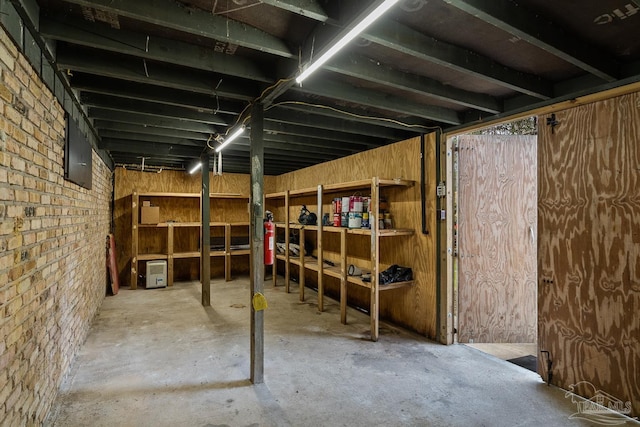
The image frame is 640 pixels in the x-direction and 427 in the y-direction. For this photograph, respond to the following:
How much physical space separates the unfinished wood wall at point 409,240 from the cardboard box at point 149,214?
3815 millimetres

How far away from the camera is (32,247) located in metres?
1.85

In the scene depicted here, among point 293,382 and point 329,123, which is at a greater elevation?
point 329,123

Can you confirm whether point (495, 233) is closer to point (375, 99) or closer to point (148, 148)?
point (375, 99)

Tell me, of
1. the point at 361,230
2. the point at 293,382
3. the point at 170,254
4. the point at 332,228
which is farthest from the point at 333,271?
the point at 170,254

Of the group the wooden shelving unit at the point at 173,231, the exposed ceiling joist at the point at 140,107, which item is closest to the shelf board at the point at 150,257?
the wooden shelving unit at the point at 173,231

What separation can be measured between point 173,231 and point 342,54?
5.51 m

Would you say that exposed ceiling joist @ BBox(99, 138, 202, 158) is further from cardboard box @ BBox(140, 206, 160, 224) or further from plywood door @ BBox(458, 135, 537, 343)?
plywood door @ BBox(458, 135, 537, 343)

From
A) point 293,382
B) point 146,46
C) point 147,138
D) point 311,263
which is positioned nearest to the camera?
point 146,46

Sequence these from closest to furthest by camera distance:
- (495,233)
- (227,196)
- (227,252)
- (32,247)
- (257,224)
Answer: (32,247), (257,224), (495,233), (227,252), (227,196)

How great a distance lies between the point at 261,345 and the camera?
104 inches

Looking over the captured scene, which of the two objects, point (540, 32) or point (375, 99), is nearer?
point (540, 32)

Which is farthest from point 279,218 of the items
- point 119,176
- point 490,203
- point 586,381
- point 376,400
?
point 586,381

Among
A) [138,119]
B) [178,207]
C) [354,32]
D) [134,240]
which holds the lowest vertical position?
[134,240]

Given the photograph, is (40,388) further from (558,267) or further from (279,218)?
(279,218)
